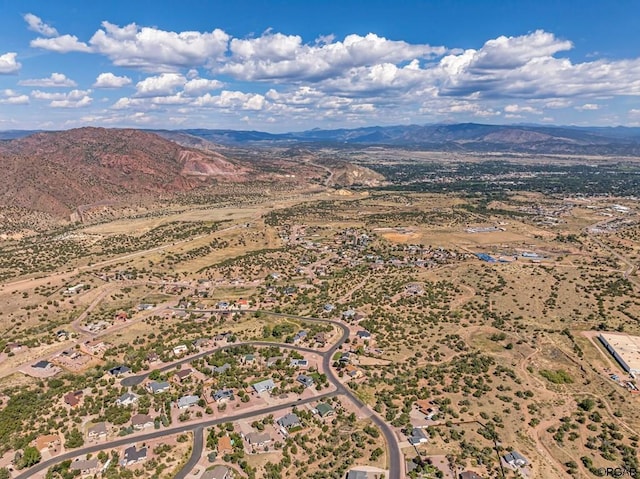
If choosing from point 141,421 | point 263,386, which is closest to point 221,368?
point 263,386

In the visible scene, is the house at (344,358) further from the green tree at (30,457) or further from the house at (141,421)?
the green tree at (30,457)

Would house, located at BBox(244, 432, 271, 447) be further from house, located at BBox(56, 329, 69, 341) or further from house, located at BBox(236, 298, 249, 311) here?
house, located at BBox(56, 329, 69, 341)

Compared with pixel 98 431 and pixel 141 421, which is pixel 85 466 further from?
pixel 141 421

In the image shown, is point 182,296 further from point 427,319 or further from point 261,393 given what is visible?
point 427,319

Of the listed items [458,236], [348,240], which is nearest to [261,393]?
[348,240]
